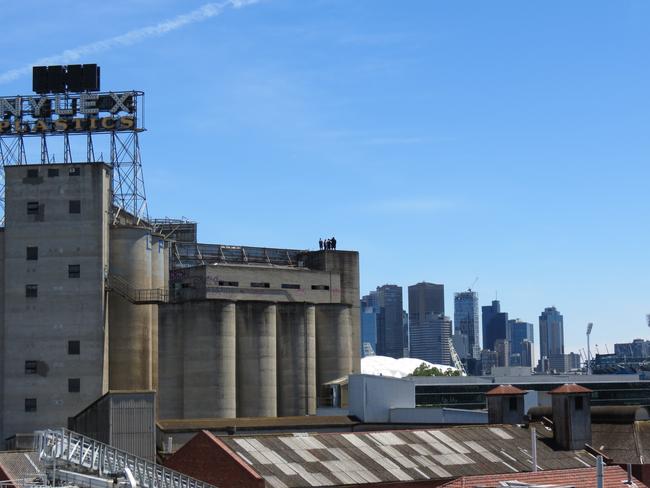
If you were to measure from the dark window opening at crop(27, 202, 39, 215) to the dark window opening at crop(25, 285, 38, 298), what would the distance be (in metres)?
7.48

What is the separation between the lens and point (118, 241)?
419ft

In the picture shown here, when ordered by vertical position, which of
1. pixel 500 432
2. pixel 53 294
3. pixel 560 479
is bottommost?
pixel 560 479

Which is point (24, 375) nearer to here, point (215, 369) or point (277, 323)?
point (215, 369)

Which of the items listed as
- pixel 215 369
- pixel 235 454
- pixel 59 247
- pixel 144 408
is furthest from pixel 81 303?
pixel 235 454

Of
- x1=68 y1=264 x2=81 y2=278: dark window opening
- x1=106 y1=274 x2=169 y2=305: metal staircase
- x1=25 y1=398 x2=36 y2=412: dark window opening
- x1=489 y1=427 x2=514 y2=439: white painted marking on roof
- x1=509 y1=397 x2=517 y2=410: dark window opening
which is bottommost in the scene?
x1=489 y1=427 x2=514 y2=439: white painted marking on roof

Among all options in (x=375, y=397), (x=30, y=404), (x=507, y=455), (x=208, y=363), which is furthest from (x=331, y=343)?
(x=507, y=455)

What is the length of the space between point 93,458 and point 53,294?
64.6 meters

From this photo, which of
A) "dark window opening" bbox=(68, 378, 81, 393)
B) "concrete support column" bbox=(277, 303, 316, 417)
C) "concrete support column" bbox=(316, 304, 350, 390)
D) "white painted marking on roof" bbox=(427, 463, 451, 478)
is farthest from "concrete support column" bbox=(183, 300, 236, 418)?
"white painted marking on roof" bbox=(427, 463, 451, 478)

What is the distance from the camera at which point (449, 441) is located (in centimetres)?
8394

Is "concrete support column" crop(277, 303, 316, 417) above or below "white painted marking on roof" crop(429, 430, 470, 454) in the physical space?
above

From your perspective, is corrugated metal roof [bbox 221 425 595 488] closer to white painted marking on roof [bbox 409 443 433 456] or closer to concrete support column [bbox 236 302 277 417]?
white painted marking on roof [bbox 409 443 433 456]

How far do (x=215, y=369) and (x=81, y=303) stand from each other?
17.9 metres

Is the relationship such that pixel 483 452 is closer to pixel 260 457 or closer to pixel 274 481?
pixel 260 457

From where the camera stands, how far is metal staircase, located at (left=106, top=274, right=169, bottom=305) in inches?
4963
